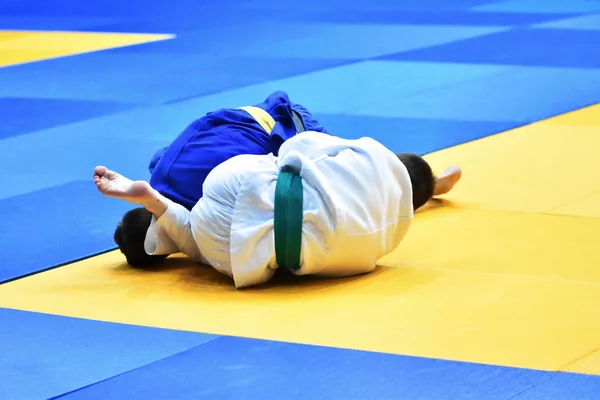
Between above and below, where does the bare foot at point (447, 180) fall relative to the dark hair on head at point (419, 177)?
below

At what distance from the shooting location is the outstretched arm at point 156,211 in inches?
165

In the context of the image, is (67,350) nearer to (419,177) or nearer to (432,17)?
(419,177)

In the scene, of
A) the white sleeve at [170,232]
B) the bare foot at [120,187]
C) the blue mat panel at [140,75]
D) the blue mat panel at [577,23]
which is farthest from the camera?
the blue mat panel at [577,23]

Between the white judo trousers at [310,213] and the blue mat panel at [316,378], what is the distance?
0.60 meters

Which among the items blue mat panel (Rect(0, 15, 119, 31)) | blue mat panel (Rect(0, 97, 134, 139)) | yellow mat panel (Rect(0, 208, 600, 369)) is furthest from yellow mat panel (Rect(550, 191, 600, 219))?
blue mat panel (Rect(0, 15, 119, 31))

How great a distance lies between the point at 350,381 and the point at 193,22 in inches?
389

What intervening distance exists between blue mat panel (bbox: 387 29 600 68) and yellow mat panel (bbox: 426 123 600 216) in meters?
2.57

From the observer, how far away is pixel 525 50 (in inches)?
397

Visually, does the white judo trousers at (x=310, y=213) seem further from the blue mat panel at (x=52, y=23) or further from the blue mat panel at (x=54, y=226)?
the blue mat panel at (x=52, y=23)

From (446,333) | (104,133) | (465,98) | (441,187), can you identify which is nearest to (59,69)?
(104,133)

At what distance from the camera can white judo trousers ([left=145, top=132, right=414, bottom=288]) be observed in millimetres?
4102

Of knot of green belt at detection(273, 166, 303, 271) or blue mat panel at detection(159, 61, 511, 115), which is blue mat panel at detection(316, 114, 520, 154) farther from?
knot of green belt at detection(273, 166, 303, 271)

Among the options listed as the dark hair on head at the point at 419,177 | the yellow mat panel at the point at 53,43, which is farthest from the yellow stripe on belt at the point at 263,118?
the yellow mat panel at the point at 53,43

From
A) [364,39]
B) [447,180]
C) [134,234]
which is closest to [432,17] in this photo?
[364,39]
